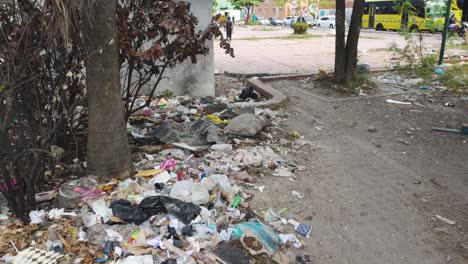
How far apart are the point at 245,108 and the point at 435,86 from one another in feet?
16.4

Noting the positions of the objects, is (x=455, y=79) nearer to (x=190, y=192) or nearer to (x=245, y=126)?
(x=245, y=126)

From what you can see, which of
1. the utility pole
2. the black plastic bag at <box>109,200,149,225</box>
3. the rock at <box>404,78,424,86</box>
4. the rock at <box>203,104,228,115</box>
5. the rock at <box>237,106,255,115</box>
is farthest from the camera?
the utility pole

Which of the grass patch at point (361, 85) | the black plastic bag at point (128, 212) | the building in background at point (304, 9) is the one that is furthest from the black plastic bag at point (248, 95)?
the building in background at point (304, 9)

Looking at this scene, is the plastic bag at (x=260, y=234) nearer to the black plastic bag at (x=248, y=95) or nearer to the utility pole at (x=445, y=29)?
the black plastic bag at (x=248, y=95)

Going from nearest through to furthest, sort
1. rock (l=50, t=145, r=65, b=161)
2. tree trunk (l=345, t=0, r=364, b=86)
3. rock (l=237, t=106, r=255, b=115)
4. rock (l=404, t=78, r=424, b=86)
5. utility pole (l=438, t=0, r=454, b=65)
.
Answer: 1. rock (l=50, t=145, r=65, b=161)
2. rock (l=237, t=106, r=255, b=115)
3. tree trunk (l=345, t=0, r=364, b=86)
4. rock (l=404, t=78, r=424, b=86)
5. utility pole (l=438, t=0, r=454, b=65)

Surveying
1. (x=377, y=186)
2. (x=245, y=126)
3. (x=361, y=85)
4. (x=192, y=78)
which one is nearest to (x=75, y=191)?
(x=245, y=126)

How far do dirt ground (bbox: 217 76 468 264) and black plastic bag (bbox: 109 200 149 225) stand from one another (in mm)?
1012

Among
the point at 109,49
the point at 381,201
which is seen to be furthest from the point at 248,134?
the point at 109,49

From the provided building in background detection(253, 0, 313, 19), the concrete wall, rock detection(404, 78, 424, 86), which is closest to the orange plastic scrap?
the concrete wall

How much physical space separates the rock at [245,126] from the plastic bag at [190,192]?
5.56 ft

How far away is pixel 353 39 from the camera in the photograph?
8.20m

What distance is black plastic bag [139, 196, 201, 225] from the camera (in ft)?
9.84

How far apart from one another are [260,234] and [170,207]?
2.37 ft

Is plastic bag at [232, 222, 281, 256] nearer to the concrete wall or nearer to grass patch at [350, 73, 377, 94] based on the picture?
the concrete wall
